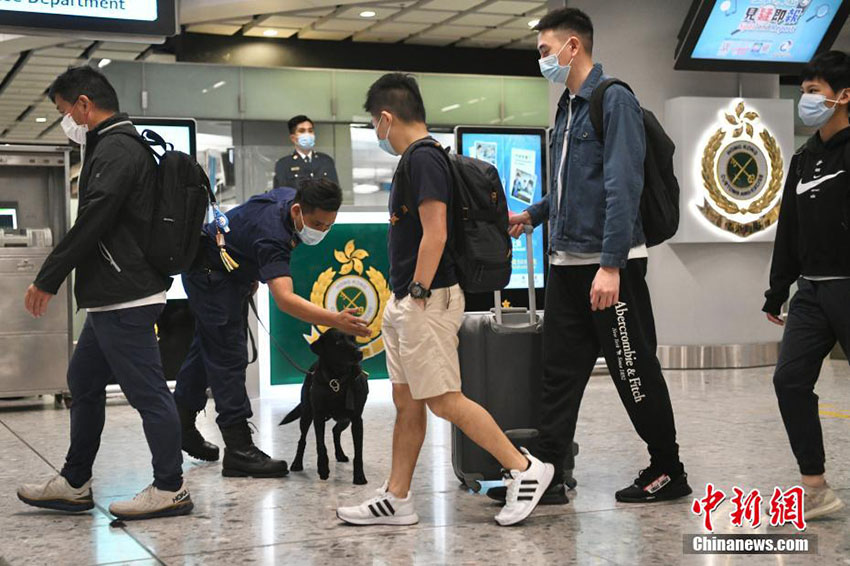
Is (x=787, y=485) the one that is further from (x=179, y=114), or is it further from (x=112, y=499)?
(x=179, y=114)

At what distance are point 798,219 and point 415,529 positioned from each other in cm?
173

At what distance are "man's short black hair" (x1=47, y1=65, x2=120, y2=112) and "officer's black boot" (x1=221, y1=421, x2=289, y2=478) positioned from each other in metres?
1.53

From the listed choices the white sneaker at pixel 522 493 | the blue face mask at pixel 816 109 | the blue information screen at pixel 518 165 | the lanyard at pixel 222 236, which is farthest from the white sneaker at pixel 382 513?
the blue information screen at pixel 518 165

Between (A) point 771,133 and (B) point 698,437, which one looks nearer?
(B) point 698,437

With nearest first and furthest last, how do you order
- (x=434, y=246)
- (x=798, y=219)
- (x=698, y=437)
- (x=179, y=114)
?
(x=434, y=246)
(x=798, y=219)
(x=698, y=437)
(x=179, y=114)

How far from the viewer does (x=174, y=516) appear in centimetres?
386

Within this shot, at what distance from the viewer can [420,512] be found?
3.87 meters

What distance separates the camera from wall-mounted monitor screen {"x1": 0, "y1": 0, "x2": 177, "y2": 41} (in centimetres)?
556

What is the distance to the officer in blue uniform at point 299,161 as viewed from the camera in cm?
838

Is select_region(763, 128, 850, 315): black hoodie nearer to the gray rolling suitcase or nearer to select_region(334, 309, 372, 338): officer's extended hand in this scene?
the gray rolling suitcase

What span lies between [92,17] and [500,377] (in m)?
3.16

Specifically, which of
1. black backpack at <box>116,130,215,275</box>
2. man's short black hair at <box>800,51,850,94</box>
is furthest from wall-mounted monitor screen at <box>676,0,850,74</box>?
black backpack at <box>116,130,215,275</box>

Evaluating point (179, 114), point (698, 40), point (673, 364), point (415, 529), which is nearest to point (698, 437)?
point (415, 529)

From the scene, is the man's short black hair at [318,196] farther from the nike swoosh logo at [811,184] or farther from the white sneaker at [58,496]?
the nike swoosh logo at [811,184]
